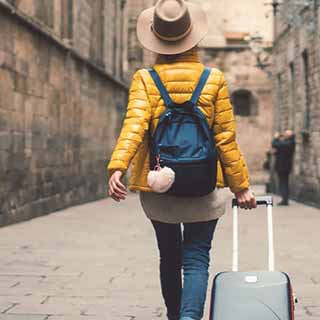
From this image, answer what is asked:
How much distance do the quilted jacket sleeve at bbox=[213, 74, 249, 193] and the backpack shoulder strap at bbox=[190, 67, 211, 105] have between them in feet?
0.25

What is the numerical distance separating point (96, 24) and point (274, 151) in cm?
534

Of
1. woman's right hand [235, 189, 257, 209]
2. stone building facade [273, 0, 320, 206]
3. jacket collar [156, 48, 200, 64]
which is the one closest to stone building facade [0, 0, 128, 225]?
stone building facade [273, 0, 320, 206]

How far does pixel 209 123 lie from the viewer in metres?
4.09

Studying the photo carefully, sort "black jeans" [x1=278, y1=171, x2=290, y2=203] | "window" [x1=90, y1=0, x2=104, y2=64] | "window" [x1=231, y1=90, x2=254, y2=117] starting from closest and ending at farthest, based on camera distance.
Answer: "black jeans" [x1=278, y1=171, x2=290, y2=203], "window" [x1=90, y1=0, x2=104, y2=64], "window" [x1=231, y1=90, x2=254, y2=117]

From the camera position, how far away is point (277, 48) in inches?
927

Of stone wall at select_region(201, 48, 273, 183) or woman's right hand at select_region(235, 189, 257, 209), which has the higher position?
stone wall at select_region(201, 48, 273, 183)

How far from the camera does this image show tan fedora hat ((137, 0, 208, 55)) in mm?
4121

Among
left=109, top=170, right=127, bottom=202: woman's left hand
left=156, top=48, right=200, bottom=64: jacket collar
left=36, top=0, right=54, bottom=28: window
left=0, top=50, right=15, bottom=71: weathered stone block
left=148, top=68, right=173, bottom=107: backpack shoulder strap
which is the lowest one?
left=109, top=170, right=127, bottom=202: woman's left hand

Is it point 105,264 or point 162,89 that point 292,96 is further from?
point 162,89

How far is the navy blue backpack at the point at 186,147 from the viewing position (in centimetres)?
400

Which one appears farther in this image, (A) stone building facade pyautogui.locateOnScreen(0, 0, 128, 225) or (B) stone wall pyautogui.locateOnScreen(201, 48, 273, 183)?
(B) stone wall pyautogui.locateOnScreen(201, 48, 273, 183)

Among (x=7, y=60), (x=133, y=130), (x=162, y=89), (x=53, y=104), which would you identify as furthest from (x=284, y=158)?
(x=133, y=130)

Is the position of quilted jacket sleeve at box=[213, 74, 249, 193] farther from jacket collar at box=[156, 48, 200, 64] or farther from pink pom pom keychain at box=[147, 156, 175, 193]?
pink pom pom keychain at box=[147, 156, 175, 193]

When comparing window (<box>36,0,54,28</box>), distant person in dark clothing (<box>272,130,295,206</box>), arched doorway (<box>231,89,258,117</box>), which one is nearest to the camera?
window (<box>36,0,54,28</box>)
